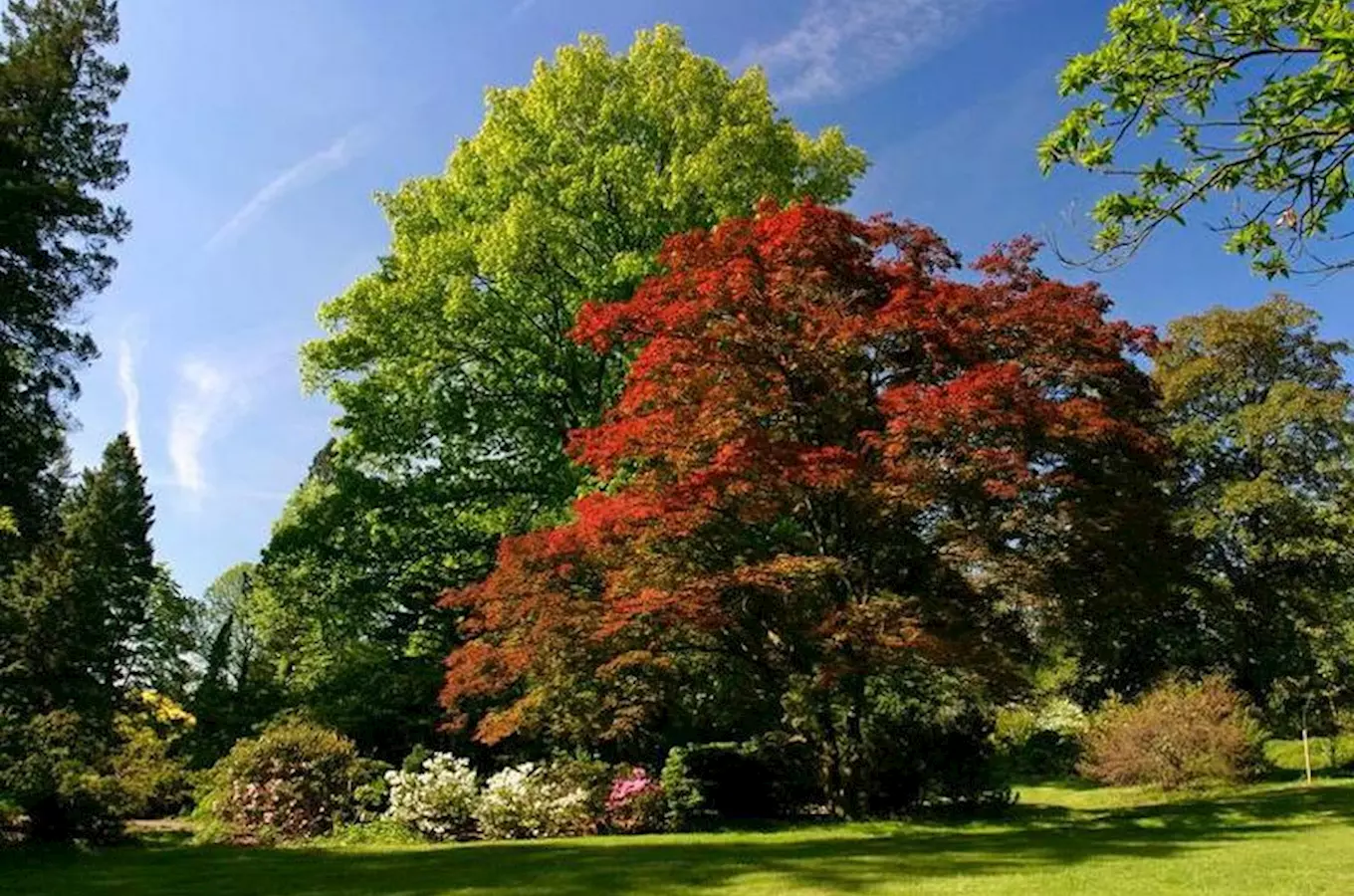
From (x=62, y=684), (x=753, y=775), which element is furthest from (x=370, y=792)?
(x=753, y=775)

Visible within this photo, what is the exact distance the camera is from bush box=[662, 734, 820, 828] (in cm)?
1480

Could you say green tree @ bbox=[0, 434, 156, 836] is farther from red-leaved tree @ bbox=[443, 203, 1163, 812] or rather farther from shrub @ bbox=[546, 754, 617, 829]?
shrub @ bbox=[546, 754, 617, 829]

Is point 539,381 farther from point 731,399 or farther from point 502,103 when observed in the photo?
point 731,399

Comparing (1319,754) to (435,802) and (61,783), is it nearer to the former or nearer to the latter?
(435,802)

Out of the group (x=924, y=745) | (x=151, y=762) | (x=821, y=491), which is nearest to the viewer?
(x=821, y=491)

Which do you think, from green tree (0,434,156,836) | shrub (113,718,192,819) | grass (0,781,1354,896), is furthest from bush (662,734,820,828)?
green tree (0,434,156,836)

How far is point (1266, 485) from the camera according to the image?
78.0 ft

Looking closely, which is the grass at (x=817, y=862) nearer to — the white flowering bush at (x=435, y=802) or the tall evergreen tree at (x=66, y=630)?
the white flowering bush at (x=435, y=802)

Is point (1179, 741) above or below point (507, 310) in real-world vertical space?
below

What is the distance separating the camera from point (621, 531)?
12562 millimetres

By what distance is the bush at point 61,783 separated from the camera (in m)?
13.3

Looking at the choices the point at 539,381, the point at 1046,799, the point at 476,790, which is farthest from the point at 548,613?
the point at 1046,799

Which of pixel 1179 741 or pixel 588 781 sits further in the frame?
pixel 1179 741

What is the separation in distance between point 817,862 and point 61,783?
1086 cm
